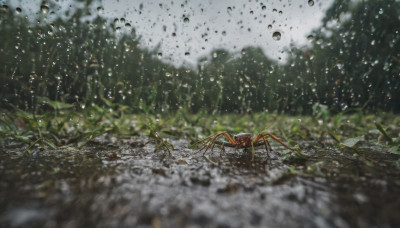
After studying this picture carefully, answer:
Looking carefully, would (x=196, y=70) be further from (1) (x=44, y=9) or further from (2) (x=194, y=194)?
(2) (x=194, y=194)

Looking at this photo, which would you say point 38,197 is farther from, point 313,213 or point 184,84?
point 184,84

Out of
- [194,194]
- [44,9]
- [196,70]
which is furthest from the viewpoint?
[196,70]

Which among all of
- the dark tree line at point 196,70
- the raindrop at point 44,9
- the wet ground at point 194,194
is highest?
the raindrop at point 44,9

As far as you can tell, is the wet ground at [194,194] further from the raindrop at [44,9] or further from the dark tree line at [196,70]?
the raindrop at [44,9]

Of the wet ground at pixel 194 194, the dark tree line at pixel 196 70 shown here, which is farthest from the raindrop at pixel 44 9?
the wet ground at pixel 194 194

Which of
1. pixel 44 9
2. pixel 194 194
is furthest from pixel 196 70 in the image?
pixel 194 194

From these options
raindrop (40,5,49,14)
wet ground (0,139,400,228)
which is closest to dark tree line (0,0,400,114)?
raindrop (40,5,49,14)

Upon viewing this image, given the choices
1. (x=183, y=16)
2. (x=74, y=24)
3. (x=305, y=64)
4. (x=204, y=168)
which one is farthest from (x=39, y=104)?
(x=305, y=64)
